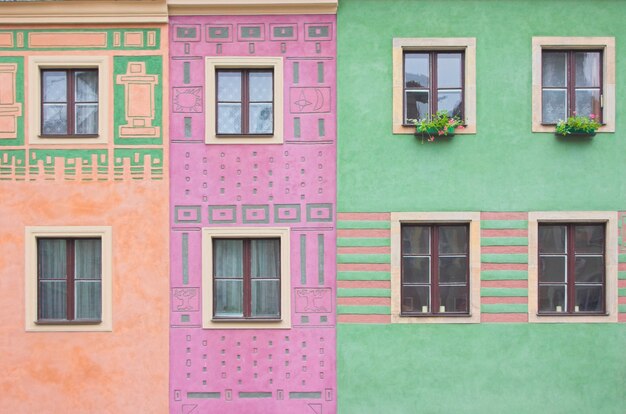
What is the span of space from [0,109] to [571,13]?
960cm

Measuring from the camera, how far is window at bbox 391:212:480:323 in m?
8.55

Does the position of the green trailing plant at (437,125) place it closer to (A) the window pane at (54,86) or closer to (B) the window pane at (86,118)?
(B) the window pane at (86,118)

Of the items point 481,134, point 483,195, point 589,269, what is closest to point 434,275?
point 483,195

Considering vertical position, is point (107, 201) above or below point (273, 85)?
below

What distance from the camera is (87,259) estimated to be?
343 inches

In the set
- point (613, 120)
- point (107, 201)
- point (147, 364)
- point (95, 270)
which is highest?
point (613, 120)

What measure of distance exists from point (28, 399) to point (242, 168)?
5.18 meters

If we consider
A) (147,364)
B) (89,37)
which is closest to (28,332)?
(147,364)

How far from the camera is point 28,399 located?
8594mm

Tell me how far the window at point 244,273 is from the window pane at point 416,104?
9.78 feet

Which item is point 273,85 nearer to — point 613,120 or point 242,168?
point 242,168

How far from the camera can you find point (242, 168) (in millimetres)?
8609

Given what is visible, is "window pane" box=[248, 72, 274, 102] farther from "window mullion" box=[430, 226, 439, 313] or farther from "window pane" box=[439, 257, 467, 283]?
"window pane" box=[439, 257, 467, 283]

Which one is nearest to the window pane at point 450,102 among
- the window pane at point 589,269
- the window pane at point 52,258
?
the window pane at point 589,269
